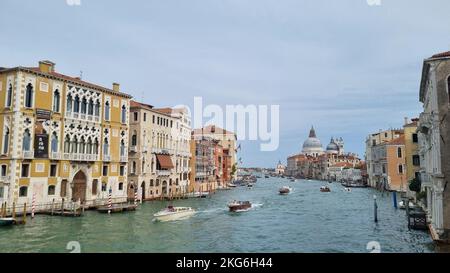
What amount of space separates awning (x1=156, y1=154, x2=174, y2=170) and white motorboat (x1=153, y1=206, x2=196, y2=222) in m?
13.5

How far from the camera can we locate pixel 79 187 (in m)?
27.4

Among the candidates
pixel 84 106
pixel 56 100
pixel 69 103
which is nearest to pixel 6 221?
pixel 56 100

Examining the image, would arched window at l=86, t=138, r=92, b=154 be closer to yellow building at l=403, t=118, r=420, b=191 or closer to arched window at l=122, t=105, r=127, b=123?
arched window at l=122, t=105, r=127, b=123

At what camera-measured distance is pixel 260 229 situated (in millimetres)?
20188

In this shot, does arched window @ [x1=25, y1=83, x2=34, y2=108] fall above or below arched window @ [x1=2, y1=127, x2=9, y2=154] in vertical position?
above

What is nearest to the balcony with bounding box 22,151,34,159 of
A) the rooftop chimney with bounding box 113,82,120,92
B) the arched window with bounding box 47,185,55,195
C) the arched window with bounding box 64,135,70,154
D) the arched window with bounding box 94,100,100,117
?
the arched window with bounding box 47,185,55,195

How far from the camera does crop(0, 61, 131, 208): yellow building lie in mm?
22875

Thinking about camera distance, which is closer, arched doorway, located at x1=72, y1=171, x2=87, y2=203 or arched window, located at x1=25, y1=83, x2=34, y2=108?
arched window, located at x1=25, y1=83, x2=34, y2=108

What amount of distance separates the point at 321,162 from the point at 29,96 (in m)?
104

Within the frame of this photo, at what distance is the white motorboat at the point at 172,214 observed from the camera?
22406 millimetres
